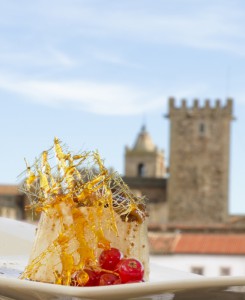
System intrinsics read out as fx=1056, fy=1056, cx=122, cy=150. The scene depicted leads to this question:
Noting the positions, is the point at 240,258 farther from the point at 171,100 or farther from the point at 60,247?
the point at 60,247

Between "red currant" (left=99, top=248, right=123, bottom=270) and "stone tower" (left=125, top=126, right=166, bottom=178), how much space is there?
67671 mm

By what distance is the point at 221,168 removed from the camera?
198ft

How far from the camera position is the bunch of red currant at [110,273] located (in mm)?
1620

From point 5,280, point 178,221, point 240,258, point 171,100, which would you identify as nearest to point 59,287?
point 5,280

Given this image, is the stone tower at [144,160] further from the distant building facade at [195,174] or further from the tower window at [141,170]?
the distant building facade at [195,174]

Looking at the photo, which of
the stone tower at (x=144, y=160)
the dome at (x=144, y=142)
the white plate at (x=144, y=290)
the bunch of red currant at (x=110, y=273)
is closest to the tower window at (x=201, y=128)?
the stone tower at (x=144, y=160)

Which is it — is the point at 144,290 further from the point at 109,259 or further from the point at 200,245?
the point at 200,245

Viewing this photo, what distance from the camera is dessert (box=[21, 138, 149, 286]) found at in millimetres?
1680

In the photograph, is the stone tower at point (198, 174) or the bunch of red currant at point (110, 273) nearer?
the bunch of red currant at point (110, 273)

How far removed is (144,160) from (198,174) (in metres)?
12.2

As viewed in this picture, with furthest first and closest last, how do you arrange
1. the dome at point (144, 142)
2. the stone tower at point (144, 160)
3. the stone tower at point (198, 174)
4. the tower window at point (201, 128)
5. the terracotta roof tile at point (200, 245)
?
the dome at point (144, 142), the stone tower at point (144, 160), the tower window at point (201, 128), the stone tower at point (198, 174), the terracotta roof tile at point (200, 245)

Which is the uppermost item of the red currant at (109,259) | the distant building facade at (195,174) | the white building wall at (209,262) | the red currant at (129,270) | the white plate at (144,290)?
the distant building facade at (195,174)

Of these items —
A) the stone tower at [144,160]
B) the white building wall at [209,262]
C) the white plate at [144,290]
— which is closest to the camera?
the white plate at [144,290]

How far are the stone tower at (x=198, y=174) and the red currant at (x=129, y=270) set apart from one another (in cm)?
5731
